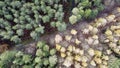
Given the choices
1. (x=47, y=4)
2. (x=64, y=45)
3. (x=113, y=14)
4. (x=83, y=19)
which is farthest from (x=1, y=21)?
(x=113, y=14)

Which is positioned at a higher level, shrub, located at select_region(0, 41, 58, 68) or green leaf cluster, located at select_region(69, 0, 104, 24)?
green leaf cluster, located at select_region(69, 0, 104, 24)

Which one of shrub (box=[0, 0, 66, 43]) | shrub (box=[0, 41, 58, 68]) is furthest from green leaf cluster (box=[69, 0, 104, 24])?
shrub (box=[0, 41, 58, 68])

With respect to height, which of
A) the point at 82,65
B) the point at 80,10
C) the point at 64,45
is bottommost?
the point at 82,65

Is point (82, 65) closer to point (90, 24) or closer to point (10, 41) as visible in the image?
A: point (90, 24)

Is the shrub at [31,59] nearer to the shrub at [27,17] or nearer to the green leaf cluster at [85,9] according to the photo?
the shrub at [27,17]

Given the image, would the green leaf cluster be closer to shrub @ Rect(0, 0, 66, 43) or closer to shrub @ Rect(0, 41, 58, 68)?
shrub @ Rect(0, 0, 66, 43)

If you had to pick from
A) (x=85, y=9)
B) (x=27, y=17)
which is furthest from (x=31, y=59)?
(x=85, y=9)

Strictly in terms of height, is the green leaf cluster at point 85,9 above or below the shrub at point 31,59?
above

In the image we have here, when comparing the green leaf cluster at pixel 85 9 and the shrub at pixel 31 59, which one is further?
the green leaf cluster at pixel 85 9

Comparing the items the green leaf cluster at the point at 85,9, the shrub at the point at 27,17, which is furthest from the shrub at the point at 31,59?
the green leaf cluster at the point at 85,9

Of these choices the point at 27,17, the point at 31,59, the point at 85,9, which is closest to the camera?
the point at 31,59

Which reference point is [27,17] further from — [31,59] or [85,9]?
[85,9]
